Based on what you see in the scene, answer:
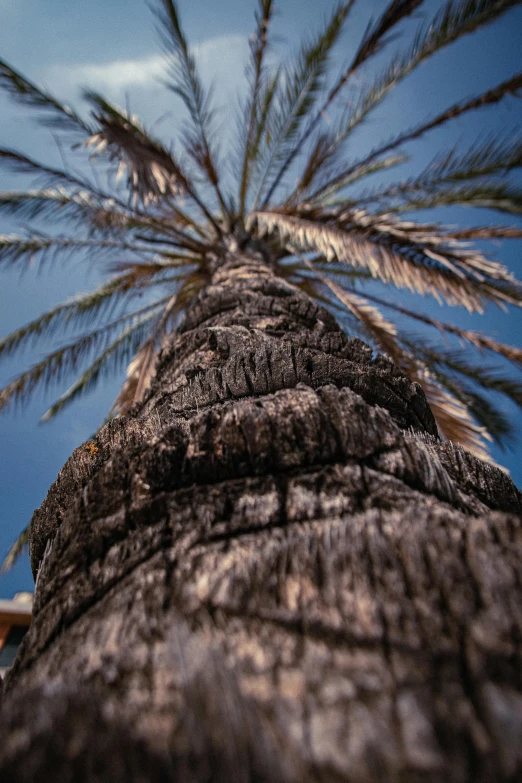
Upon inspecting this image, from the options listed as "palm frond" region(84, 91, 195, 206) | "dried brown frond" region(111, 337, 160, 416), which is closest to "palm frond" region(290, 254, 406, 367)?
"palm frond" region(84, 91, 195, 206)

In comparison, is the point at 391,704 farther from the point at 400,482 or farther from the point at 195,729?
the point at 400,482

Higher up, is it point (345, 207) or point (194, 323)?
point (345, 207)

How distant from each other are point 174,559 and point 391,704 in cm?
40

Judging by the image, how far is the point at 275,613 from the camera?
0.61 m

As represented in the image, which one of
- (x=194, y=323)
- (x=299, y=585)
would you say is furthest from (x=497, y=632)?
(x=194, y=323)

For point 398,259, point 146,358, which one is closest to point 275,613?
point 398,259

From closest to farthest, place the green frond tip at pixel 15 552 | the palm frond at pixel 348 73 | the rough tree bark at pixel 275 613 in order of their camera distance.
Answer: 1. the rough tree bark at pixel 275 613
2. the palm frond at pixel 348 73
3. the green frond tip at pixel 15 552

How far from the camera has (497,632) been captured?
519 millimetres

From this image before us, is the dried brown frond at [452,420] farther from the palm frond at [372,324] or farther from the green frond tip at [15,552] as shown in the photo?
the green frond tip at [15,552]

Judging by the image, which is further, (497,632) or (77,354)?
(77,354)

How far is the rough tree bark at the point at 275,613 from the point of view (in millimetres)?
463

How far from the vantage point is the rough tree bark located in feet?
1.52

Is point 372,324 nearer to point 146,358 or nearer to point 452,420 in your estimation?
point 452,420

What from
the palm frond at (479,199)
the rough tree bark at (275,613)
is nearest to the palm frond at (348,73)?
the palm frond at (479,199)
